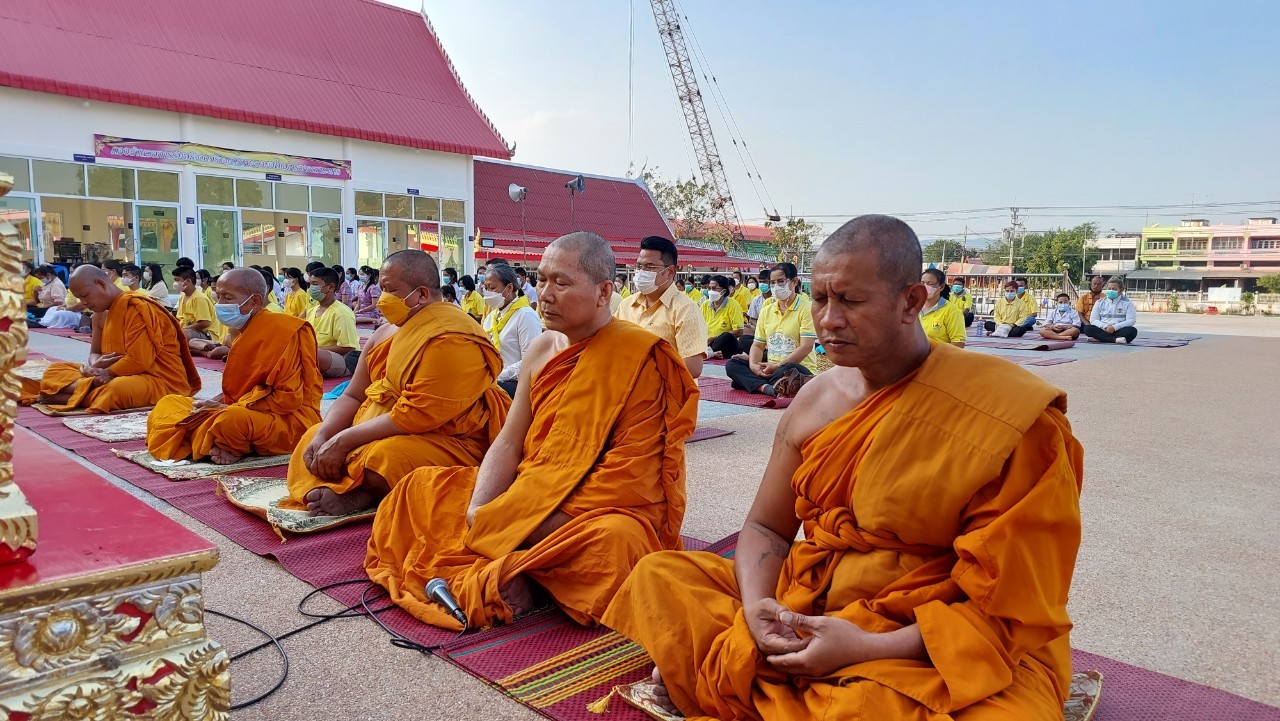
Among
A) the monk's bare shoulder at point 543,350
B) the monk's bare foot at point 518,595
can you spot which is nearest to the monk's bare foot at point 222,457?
the monk's bare shoulder at point 543,350

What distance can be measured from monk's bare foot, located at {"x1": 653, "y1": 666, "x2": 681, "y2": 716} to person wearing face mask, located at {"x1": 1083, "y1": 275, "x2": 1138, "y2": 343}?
18.5 m

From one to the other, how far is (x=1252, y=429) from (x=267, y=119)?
20.7m

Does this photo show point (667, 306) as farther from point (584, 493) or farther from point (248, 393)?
point (584, 493)

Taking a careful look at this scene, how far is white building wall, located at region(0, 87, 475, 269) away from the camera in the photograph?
57.7ft

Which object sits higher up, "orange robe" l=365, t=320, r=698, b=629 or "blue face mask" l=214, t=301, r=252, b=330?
"blue face mask" l=214, t=301, r=252, b=330

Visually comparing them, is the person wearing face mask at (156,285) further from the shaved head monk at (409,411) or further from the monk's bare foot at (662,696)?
the monk's bare foot at (662,696)

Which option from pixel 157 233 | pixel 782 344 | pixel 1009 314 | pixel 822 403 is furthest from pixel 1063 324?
pixel 157 233

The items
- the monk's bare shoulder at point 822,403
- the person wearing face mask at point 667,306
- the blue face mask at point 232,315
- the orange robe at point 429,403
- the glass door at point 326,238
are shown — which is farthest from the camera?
the glass door at point 326,238

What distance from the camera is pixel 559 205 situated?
104ft

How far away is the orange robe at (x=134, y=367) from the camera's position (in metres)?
7.52

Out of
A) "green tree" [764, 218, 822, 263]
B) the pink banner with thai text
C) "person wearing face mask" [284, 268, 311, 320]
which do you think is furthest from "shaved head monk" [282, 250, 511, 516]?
"green tree" [764, 218, 822, 263]

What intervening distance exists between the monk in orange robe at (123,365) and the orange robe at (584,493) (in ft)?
17.3

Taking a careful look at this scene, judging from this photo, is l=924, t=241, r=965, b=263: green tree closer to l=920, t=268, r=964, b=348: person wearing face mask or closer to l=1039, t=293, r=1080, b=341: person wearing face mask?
l=1039, t=293, r=1080, b=341: person wearing face mask

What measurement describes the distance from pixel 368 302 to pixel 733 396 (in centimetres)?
1136
